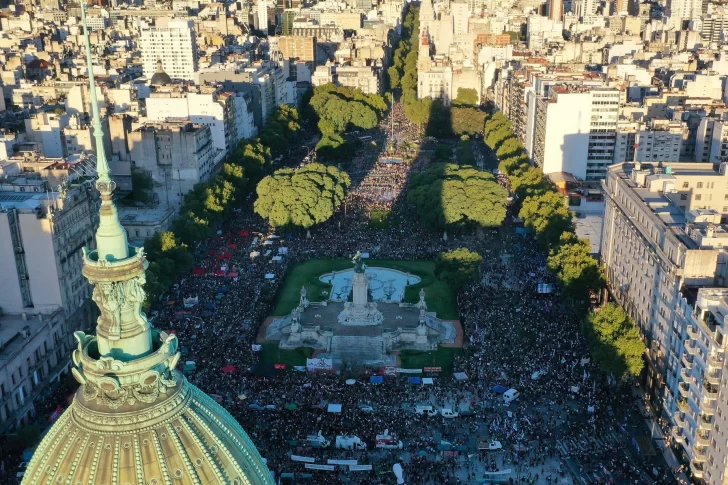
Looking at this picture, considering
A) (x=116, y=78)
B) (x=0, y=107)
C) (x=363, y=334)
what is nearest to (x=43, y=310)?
(x=363, y=334)

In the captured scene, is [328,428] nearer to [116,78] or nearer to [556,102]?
[556,102]

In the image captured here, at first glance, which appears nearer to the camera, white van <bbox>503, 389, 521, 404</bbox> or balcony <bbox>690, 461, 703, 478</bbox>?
balcony <bbox>690, 461, 703, 478</bbox>

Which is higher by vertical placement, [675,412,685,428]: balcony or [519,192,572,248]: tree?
[519,192,572,248]: tree

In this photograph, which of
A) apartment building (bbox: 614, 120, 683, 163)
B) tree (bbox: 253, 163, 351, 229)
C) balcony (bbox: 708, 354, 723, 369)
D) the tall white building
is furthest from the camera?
the tall white building

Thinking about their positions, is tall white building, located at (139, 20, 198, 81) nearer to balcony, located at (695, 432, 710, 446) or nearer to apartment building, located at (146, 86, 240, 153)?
apartment building, located at (146, 86, 240, 153)

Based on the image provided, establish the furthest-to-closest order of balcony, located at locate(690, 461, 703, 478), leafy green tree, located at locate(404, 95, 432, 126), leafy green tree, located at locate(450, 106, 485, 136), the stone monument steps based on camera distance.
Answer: leafy green tree, located at locate(404, 95, 432, 126)
leafy green tree, located at locate(450, 106, 485, 136)
the stone monument steps
balcony, located at locate(690, 461, 703, 478)

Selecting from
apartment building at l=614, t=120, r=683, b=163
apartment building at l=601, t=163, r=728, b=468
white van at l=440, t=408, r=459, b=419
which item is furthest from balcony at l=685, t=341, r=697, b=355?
apartment building at l=614, t=120, r=683, b=163

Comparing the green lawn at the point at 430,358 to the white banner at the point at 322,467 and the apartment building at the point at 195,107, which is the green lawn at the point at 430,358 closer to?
the white banner at the point at 322,467

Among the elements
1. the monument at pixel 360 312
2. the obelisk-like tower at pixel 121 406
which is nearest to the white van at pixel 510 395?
the monument at pixel 360 312

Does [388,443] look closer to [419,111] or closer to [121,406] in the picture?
[121,406]
